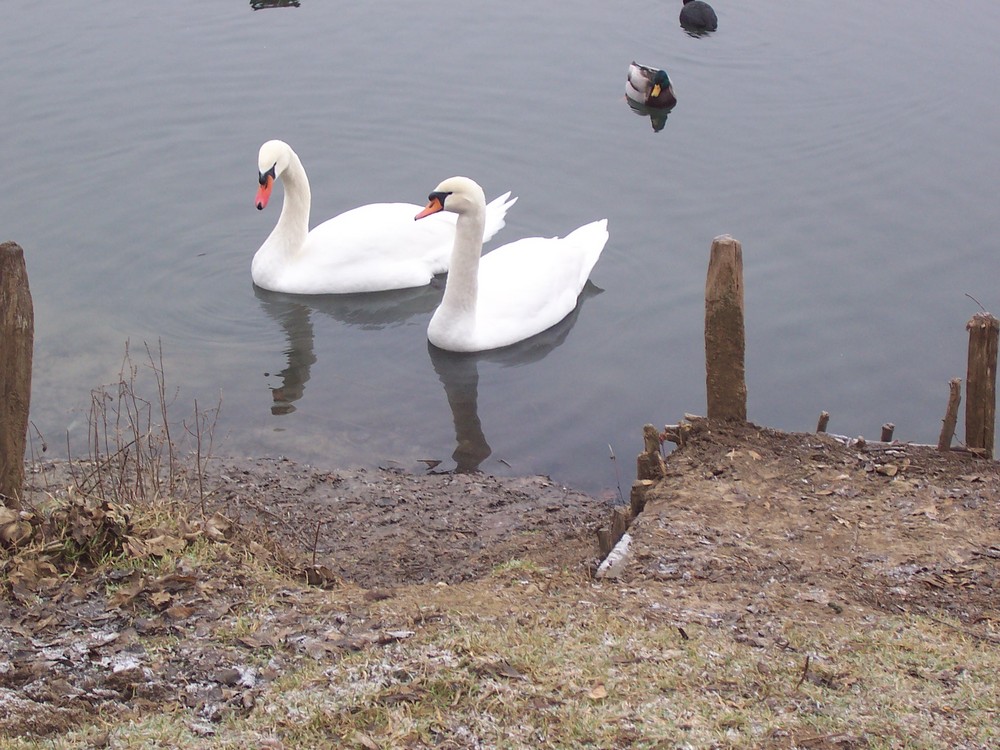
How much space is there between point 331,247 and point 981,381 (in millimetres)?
6147

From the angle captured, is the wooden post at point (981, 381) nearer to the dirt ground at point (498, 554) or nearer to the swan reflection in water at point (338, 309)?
the dirt ground at point (498, 554)

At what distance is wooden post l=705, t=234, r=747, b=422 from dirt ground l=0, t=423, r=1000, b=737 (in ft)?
0.56

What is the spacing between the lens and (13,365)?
226 inches

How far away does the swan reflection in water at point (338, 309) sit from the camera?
1041 cm

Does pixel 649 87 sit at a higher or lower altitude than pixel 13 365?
higher

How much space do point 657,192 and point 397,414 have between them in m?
5.01

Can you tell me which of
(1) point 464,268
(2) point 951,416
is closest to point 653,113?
(1) point 464,268

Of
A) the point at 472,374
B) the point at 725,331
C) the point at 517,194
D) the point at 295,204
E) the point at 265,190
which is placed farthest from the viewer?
the point at 517,194

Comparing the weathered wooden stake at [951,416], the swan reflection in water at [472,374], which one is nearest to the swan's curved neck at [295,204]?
the swan reflection in water at [472,374]

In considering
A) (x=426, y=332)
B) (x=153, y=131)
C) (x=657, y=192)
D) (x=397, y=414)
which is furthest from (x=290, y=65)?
(x=397, y=414)

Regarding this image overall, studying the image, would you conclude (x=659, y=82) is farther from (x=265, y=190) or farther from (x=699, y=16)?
(x=265, y=190)

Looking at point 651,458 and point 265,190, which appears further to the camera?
point 265,190

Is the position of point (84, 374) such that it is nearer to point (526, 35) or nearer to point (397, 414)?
point (397, 414)

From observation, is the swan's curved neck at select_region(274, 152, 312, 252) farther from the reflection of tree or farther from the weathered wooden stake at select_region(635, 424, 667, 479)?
the reflection of tree
